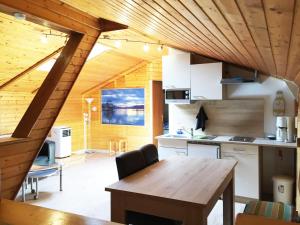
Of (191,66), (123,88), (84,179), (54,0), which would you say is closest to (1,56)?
(54,0)

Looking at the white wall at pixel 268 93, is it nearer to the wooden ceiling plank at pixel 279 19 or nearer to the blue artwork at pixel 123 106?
the wooden ceiling plank at pixel 279 19

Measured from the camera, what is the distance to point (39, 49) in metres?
4.44

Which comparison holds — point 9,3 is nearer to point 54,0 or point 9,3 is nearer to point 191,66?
point 54,0

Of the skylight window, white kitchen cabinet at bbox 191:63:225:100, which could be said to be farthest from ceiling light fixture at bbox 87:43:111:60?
white kitchen cabinet at bbox 191:63:225:100

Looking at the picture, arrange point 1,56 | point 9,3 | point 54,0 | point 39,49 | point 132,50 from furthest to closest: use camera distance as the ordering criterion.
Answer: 1. point 132,50
2. point 39,49
3. point 1,56
4. point 54,0
5. point 9,3

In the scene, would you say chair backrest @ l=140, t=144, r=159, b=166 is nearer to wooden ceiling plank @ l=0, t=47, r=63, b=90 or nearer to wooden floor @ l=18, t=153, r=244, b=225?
wooden floor @ l=18, t=153, r=244, b=225

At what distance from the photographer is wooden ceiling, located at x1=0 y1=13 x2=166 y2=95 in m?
3.77

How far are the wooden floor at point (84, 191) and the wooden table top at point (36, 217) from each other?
2.19 meters

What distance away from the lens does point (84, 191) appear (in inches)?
181

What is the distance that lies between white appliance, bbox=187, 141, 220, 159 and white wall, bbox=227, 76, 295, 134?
0.90 metres

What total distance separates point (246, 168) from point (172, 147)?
119 cm

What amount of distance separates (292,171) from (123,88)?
4617 millimetres

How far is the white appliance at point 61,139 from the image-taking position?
6.69 m

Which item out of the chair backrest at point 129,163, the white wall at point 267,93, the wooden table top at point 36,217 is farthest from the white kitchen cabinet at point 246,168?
the wooden table top at point 36,217
